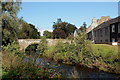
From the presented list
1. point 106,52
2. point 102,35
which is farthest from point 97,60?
point 102,35

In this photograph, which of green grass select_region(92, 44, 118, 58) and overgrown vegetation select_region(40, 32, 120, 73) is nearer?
overgrown vegetation select_region(40, 32, 120, 73)

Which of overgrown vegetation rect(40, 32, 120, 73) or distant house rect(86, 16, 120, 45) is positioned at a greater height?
distant house rect(86, 16, 120, 45)

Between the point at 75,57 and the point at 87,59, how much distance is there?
1.16m

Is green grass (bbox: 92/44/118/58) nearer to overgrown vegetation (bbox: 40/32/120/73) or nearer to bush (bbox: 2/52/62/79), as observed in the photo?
overgrown vegetation (bbox: 40/32/120/73)

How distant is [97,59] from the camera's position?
12.8m

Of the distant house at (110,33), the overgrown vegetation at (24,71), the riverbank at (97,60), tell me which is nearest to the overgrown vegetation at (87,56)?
the riverbank at (97,60)

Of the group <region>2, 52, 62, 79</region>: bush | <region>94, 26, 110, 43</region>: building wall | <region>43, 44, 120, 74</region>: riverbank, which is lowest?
<region>43, 44, 120, 74</region>: riverbank

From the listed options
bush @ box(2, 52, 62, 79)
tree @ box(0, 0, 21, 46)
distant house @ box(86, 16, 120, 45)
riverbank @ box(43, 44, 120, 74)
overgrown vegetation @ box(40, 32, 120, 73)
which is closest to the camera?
bush @ box(2, 52, 62, 79)

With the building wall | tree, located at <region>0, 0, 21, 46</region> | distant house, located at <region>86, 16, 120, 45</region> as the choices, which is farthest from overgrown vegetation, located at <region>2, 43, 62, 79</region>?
the building wall

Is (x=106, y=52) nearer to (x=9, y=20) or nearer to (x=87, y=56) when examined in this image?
(x=87, y=56)

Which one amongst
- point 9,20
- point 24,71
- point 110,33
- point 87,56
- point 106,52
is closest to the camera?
point 24,71

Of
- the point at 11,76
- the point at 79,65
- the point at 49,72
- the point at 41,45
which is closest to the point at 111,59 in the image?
the point at 79,65

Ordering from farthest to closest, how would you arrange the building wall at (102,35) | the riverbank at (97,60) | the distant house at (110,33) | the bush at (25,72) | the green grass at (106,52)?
1. the building wall at (102,35)
2. the distant house at (110,33)
3. the green grass at (106,52)
4. the riverbank at (97,60)
5. the bush at (25,72)

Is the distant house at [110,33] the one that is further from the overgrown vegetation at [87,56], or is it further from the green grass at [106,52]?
the overgrown vegetation at [87,56]
